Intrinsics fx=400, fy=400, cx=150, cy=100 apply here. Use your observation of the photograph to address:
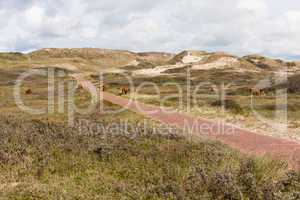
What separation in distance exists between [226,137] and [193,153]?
5464mm

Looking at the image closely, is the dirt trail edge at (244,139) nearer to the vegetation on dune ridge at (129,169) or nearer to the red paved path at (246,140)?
the red paved path at (246,140)

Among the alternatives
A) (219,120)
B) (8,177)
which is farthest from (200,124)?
(8,177)

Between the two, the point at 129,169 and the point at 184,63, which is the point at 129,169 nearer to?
the point at 129,169

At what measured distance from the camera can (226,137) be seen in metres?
16.2

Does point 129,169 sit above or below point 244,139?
above

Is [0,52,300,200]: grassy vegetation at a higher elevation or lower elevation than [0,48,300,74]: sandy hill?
lower

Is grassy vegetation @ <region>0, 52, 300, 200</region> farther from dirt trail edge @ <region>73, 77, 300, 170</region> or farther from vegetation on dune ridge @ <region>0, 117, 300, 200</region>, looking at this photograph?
dirt trail edge @ <region>73, 77, 300, 170</region>

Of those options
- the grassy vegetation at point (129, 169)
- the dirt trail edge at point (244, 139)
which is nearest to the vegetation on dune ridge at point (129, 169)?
the grassy vegetation at point (129, 169)

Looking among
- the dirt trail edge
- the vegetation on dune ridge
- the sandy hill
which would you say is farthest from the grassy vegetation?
the sandy hill

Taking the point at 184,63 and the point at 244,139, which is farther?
the point at 184,63

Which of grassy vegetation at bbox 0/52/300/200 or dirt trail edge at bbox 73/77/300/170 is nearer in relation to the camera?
grassy vegetation at bbox 0/52/300/200

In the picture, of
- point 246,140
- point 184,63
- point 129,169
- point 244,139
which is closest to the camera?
point 129,169

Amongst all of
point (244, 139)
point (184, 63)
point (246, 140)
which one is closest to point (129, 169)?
point (246, 140)

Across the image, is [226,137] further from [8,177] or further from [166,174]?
[8,177]
